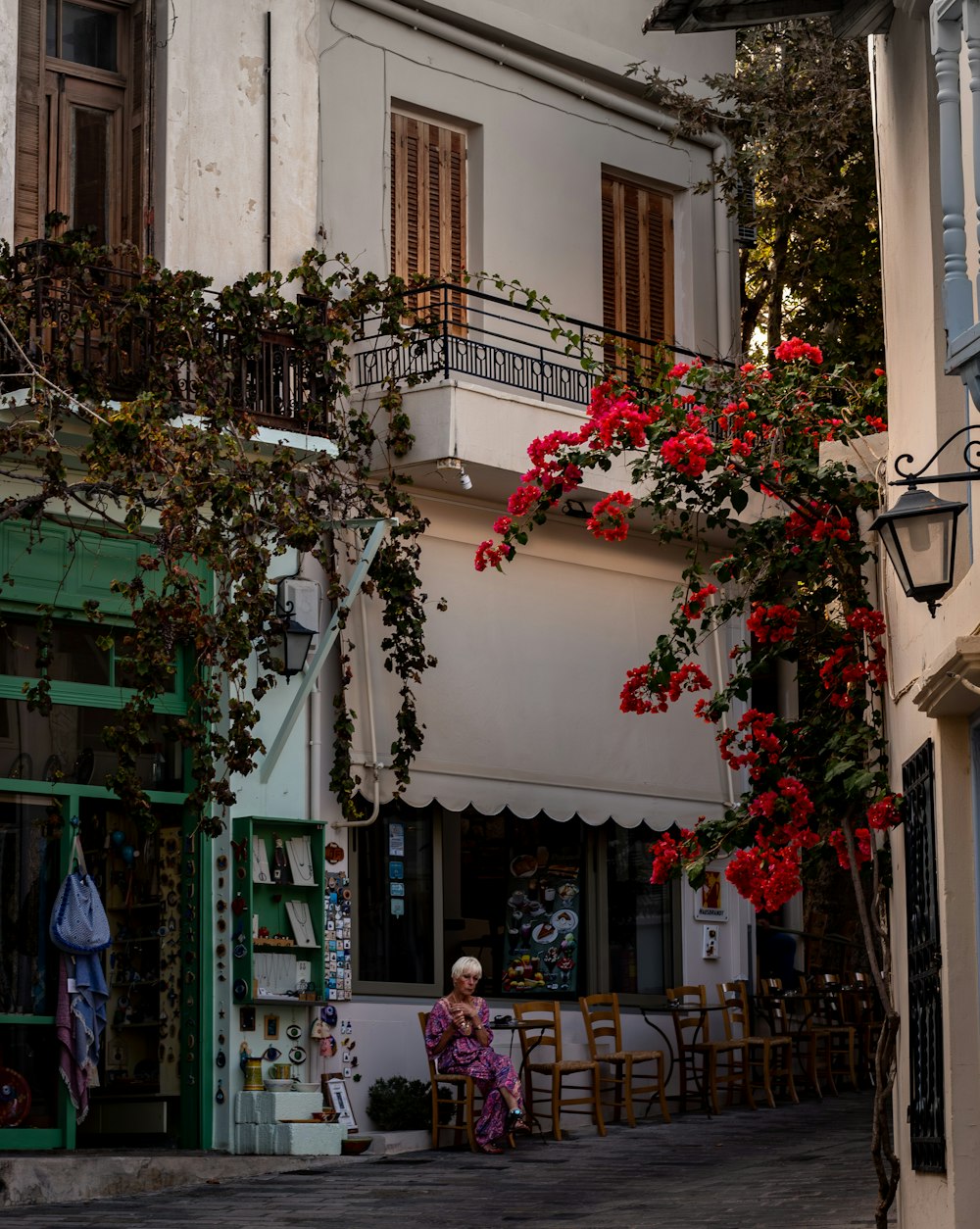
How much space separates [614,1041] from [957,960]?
8.63m

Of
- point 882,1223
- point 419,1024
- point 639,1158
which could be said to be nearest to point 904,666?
point 882,1223

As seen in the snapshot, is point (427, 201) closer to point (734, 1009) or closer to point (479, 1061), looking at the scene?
point (479, 1061)

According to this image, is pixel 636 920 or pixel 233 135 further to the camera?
pixel 636 920

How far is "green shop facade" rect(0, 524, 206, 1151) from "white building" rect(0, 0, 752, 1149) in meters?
0.07

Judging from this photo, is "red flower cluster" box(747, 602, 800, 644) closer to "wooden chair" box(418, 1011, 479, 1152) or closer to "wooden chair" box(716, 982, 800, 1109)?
"wooden chair" box(418, 1011, 479, 1152)

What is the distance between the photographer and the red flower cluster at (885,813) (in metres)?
9.19

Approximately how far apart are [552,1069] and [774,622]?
5049mm

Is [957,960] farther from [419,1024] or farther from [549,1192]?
[419,1024]

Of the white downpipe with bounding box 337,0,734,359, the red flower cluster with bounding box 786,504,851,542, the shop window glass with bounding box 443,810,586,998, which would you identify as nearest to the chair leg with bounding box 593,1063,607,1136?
the shop window glass with bounding box 443,810,586,998

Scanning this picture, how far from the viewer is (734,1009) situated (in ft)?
59.4

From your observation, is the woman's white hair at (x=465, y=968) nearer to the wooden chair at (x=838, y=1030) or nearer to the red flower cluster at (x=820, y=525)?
the wooden chair at (x=838, y=1030)

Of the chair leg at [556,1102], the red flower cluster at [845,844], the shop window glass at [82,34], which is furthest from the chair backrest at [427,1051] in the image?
A: the shop window glass at [82,34]

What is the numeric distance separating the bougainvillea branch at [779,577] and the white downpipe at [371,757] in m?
3.98

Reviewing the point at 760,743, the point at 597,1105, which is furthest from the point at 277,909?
the point at 760,743
